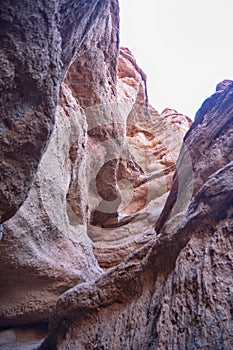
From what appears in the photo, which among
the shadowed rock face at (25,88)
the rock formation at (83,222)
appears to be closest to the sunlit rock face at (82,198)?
the rock formation at (83,222)

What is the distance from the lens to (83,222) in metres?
5.25

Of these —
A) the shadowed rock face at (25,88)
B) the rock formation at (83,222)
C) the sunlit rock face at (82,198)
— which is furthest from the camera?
the sunlit rock face at (82,198)

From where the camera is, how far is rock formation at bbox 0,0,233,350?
5.86ft

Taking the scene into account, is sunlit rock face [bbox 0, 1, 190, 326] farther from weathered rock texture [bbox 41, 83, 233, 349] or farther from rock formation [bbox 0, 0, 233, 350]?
weathered rock texture [bbox 41, 83, 233, 349]

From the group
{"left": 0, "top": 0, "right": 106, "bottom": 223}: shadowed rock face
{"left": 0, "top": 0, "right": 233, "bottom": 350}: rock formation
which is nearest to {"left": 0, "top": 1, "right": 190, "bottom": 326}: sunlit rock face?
{"left": 0, "top": 0, "right": 233, "bottom": 350}: rock formation

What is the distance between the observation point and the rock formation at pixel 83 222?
179cm

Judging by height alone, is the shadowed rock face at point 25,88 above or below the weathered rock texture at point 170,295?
above

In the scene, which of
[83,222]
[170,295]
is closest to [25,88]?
[170,295]

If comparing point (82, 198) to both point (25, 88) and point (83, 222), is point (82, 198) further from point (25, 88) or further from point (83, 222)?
point (25, 88)

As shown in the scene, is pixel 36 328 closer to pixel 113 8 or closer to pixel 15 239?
pixel 15 239

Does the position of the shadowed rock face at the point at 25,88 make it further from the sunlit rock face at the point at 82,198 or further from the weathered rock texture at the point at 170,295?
the sunlit rock face at the point at 82,198

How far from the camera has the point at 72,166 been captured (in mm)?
4773

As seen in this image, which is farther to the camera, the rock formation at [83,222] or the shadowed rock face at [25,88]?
the rock formation at [83,222]

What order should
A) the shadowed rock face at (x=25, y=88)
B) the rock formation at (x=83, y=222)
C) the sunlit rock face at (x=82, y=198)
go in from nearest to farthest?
1. the shadowed rock face at (x=25, y=88)
2. the rock formation at (x=83, y=222)
3. the sunlit rock face at (x=82, y=198)
